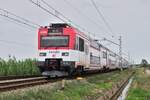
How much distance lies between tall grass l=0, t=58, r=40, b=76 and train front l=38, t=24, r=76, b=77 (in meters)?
6.85

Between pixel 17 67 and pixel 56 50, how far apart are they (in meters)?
9.44

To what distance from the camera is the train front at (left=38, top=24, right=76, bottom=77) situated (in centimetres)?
3083

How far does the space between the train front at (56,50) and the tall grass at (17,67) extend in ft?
22.5

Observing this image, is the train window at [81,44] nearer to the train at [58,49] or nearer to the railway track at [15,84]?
the train at [58,49]

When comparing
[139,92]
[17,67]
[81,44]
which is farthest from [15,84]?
[17,67]

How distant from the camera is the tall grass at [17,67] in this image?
37469mm

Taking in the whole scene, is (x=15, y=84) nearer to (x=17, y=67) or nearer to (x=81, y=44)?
(x=81, y=44)

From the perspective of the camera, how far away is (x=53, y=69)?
3114 cm

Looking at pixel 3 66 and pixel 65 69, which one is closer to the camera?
pixel 65 69

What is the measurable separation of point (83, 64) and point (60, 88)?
12681 millimetres

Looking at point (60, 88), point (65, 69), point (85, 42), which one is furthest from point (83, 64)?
point (60, 88)

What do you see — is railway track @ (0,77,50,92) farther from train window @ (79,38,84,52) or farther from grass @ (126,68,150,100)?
train window @ (79,38,84,52)

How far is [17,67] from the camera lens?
39531mm

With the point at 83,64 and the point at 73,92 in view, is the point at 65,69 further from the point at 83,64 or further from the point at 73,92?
the point at 73,92
